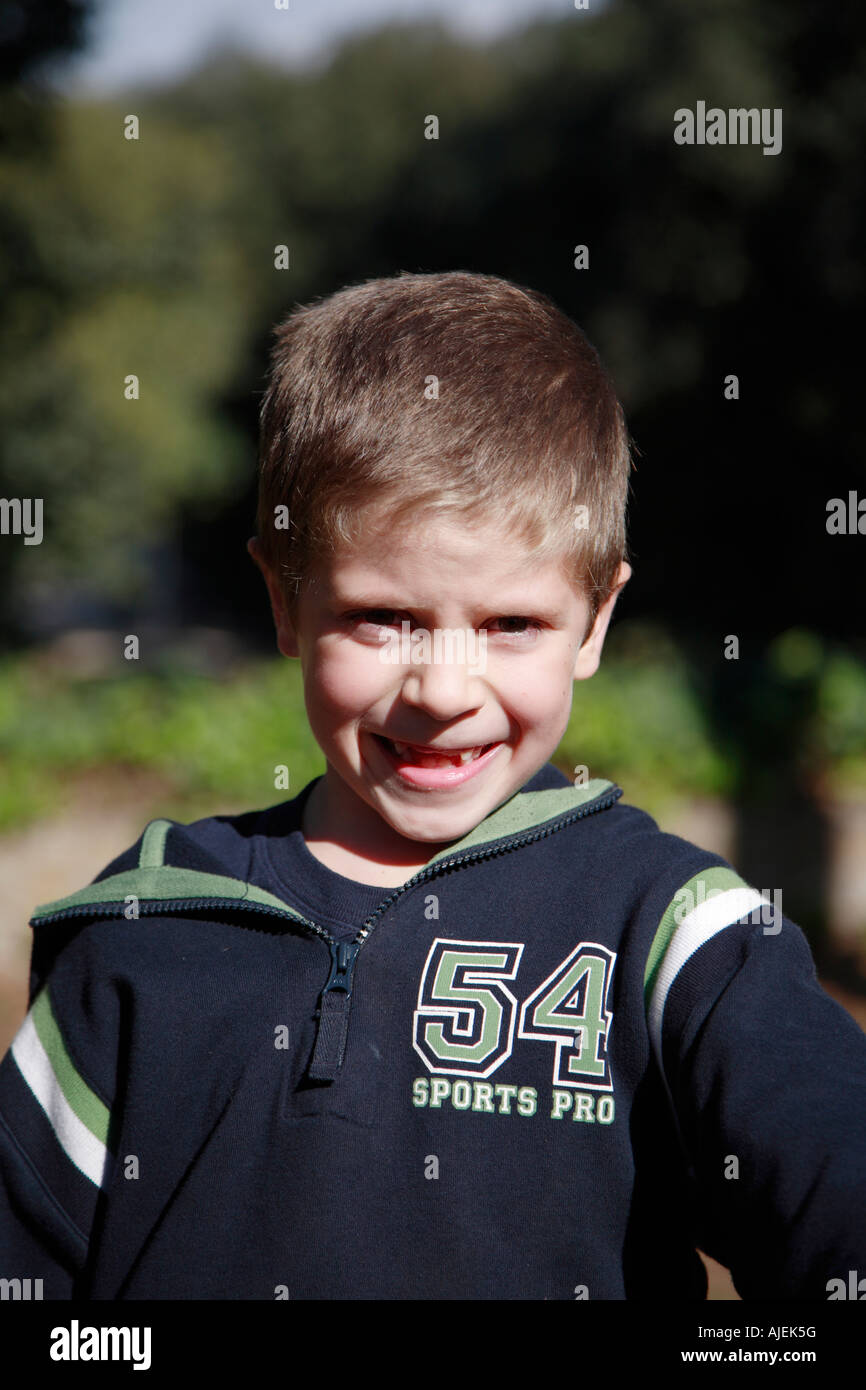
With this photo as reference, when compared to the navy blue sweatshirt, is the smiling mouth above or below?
above

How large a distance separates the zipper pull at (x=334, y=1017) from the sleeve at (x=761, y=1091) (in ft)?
1.17

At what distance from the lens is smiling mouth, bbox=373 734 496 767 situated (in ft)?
4.89

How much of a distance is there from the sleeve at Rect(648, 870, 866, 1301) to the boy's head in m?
0.33

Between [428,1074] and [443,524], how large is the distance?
639 mm

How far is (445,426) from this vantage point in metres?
1.42

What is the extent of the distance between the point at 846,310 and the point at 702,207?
1988mm

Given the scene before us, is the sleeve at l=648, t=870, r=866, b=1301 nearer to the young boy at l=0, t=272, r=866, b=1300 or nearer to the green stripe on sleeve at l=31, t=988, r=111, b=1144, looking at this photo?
the young boy at l=0, t=272, r=866, b=1300

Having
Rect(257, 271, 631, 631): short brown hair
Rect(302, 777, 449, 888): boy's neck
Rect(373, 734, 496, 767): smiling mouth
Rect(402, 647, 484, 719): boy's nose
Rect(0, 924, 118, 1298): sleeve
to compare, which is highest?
Rect(257, 271, 631, 631): short brown hair

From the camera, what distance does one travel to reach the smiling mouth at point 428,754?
58.6 inches

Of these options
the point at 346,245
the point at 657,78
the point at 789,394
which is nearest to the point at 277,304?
the point at 346,245

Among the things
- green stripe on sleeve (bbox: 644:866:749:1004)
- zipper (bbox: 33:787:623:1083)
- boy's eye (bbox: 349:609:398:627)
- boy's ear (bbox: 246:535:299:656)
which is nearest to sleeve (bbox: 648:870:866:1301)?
green stripe on sleeve (bbox: 644:866:749:1004)

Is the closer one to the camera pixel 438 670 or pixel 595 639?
pixel 438 670

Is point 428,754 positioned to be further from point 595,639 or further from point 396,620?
point 595,639

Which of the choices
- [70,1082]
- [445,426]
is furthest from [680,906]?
[70,1082]
